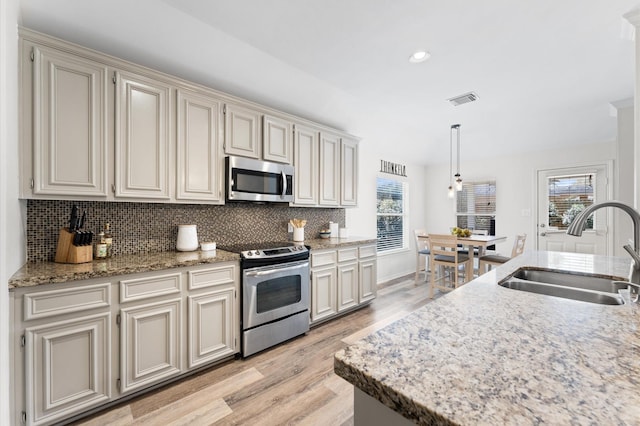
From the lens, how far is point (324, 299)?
3115mm

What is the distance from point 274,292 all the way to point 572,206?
5164mm

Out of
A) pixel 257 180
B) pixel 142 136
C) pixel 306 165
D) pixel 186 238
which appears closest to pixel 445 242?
pixel 306 165

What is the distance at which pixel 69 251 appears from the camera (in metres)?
1.88

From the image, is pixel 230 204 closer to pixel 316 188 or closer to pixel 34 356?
pixel 316 188

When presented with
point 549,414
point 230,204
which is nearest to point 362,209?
point 230,204

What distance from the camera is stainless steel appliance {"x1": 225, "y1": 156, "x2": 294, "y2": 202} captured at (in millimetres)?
2639

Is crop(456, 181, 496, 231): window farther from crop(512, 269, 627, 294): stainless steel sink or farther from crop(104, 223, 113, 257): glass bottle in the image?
crop(104, 223, 113, 257): glass bottle

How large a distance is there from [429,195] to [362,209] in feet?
7.97

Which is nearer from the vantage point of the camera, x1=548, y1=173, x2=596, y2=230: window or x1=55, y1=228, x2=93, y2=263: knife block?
x1=55, y1=228, x2=93, y2=263: knife block

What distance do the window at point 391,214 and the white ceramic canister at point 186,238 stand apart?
3422mm

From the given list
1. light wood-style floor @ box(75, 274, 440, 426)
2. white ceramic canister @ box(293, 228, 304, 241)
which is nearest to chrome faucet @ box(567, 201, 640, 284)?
light wood-style floor @ box(75, 274, 440, 426)

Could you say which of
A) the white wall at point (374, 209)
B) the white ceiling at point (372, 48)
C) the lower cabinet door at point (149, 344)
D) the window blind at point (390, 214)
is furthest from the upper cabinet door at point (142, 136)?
the window blind at point (390, 214)

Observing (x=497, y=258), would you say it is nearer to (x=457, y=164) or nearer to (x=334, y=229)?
(x=457, y=164)

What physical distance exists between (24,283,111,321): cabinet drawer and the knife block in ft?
1.14
